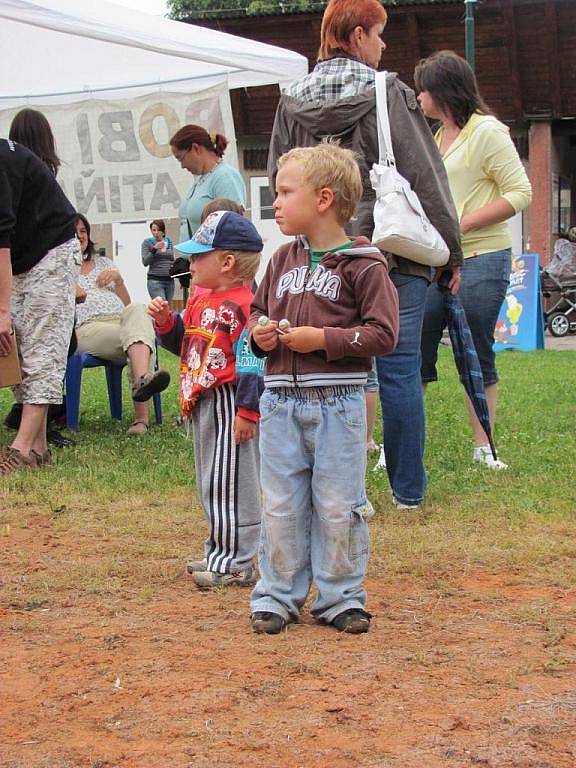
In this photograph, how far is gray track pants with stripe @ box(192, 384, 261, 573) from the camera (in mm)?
4055

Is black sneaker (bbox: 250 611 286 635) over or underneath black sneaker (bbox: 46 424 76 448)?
over

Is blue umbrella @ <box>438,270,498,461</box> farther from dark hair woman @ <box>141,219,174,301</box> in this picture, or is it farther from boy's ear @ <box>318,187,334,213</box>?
dark hair woman @ <box>141,219,174,301</box>

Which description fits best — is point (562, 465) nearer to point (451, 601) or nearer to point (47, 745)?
point (451, 601)

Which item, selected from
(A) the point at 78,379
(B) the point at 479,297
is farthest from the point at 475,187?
(A) the point at 78,379

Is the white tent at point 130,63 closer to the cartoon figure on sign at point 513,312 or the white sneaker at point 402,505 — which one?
the white sneaker at point 402,505

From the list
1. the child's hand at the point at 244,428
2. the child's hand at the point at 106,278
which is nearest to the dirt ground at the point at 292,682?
the child's hand at the point at 244,428

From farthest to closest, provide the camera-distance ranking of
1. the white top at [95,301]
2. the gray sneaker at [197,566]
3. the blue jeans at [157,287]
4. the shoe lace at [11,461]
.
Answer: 1. the blue jeans at [157,287]
2. the white top at [95,301]
3. the shoe lace at [11,461]
4. the gray sneaker at [197,566]

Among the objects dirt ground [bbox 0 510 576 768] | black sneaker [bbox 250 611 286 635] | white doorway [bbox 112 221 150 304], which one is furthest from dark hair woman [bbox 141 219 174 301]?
black sneaker [bbox 250 611 286 635]

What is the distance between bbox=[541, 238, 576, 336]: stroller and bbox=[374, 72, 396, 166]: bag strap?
1472 cm

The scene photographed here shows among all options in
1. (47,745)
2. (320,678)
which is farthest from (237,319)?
(47,745)

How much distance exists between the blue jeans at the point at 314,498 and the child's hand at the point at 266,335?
0.19 m

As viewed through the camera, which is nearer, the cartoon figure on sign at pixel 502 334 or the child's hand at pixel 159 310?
the child's hand at pixel 159 310

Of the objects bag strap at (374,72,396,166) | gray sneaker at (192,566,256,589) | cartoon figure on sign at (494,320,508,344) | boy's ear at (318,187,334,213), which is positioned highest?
bag strap at (374,72,396,166)

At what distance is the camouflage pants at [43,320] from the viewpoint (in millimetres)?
6441
